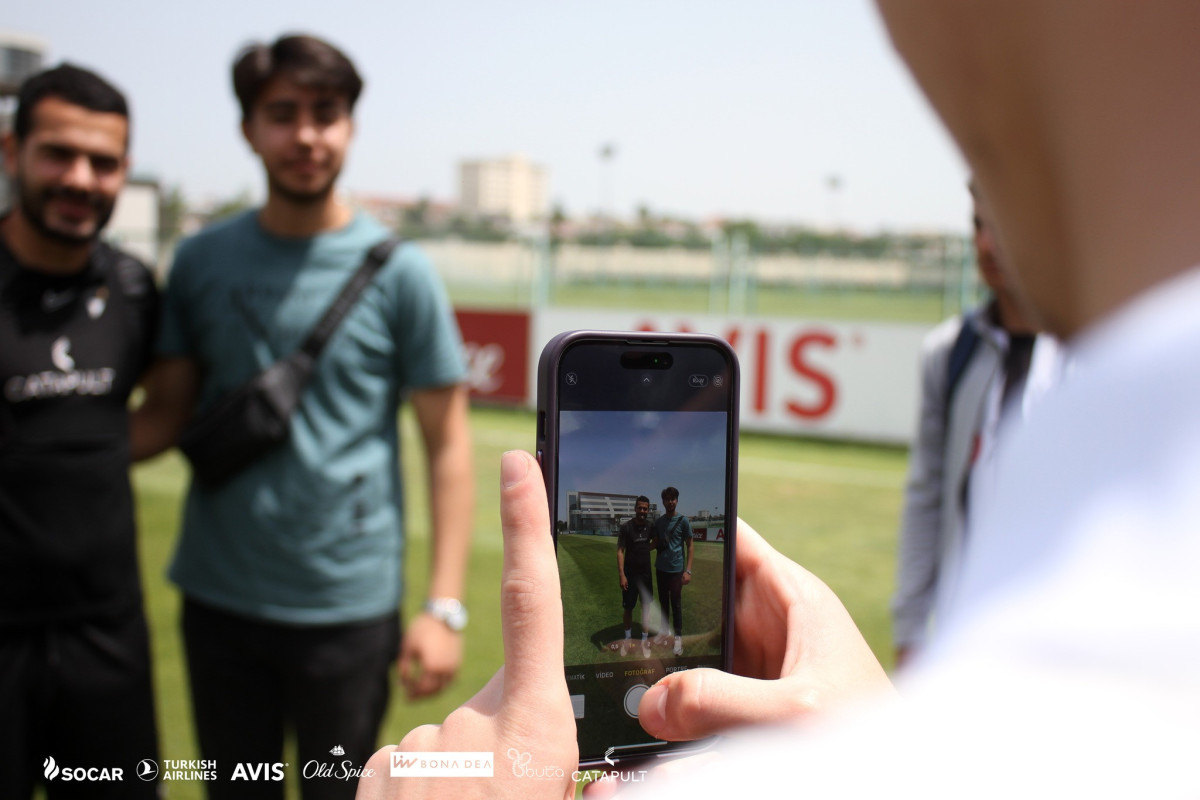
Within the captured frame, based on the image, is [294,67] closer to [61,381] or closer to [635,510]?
[61,381]

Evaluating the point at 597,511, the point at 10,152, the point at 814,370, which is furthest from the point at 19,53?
the point at 597,511

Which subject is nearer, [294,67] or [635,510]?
[635,510]

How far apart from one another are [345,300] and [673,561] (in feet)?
6.92

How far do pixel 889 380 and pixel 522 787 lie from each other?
10.7m

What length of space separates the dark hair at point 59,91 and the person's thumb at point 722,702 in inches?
111

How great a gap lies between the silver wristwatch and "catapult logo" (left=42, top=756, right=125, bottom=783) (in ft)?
2.82

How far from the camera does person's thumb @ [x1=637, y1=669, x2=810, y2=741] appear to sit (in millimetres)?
611

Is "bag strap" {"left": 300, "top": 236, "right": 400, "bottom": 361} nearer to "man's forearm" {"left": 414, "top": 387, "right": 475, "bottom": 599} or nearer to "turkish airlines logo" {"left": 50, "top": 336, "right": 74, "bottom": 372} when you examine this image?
"man's forearm" {"left": 414, "top": 387, "right": 475, "bottom": 599}

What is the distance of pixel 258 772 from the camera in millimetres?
2393

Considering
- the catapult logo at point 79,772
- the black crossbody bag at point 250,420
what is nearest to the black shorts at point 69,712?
the catapult logo at point 79,772

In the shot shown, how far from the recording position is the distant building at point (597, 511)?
699 mm

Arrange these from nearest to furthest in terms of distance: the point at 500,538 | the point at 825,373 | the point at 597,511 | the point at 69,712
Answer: the point at 597,511 < the point at 69,712 < the point at 500,538 < the point at 825,373

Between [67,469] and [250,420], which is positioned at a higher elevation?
[250,420]

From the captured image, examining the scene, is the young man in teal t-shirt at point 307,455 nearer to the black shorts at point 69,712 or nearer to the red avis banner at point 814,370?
the black shorts at point 69,712
